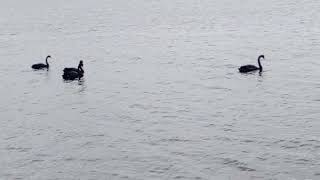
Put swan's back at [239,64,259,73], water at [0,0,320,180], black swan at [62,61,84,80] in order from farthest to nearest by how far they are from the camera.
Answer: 1. black swan at [62,61,84,80]
2. swan's back at [239,64,259,73]
3. water at [0,0,320,180]

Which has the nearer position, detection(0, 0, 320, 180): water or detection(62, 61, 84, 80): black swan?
detection(0, 0, 320, 180): water

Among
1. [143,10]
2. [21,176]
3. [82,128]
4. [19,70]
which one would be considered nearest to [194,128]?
[82,128]

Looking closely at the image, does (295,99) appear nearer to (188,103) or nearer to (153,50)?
(188,103)

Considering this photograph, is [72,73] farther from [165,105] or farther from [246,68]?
[246,68]

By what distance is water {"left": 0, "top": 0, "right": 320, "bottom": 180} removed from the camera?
24.8 m

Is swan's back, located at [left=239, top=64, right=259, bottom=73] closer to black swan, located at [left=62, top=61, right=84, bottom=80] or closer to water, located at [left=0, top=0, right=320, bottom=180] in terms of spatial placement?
water, located at [left=0, top=0, right=320, bottom=180]

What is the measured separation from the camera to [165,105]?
33781mm

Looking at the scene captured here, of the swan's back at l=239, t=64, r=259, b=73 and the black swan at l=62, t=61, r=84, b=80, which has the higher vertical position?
the black swan at l=62, t=61, r=84, b=80

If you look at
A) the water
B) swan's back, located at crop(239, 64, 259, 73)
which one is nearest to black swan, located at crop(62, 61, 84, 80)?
the water

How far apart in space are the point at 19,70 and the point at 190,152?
23945mm

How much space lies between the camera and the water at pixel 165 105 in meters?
24.8

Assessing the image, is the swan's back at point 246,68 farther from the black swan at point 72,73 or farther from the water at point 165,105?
the black swan at point 72,73

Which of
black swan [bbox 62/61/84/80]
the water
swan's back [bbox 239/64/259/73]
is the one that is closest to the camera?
the water

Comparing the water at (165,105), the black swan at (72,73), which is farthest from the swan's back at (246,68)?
the black swan at (72,73)
